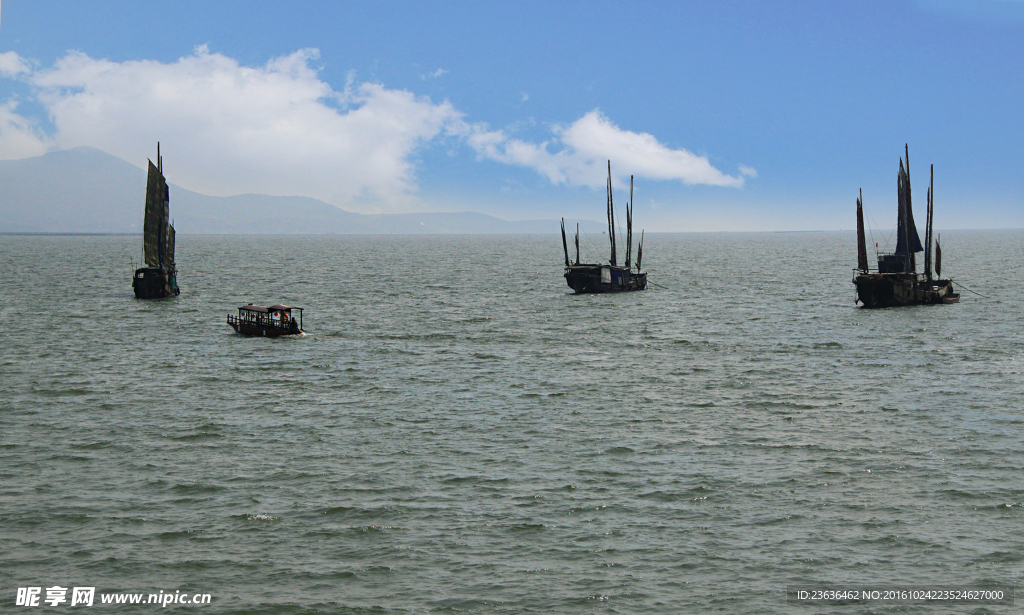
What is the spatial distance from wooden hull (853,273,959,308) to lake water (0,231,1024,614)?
1619 cm

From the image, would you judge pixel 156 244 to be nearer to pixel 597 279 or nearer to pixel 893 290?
pixel 597 279

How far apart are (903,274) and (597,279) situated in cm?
3032

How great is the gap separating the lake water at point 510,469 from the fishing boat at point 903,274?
16.3 m

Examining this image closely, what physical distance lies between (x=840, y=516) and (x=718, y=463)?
5263mm

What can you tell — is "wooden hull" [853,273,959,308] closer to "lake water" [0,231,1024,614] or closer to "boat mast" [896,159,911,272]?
"boat mast" [896,159,911,272]

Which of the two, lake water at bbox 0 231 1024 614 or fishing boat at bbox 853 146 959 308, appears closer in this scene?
lake water at bbox 0 231 1024 614

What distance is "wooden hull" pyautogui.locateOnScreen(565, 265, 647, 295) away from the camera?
305 ft

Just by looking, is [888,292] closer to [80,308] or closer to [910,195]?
[910,195]

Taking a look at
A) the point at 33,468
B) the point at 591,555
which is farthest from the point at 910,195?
Answer: the point at 33,468

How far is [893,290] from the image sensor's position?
75.0 metres

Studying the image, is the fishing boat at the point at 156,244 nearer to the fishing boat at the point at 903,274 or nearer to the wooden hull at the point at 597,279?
the wooden hull at the point at 597,279

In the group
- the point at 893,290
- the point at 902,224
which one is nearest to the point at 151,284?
the point at 893,290

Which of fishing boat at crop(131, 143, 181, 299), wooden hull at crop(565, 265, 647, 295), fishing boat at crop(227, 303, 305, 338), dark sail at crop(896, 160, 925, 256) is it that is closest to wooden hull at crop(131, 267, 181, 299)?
fishing boat at crop(131, 143, 181, 299)

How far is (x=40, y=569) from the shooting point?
67.4ft
